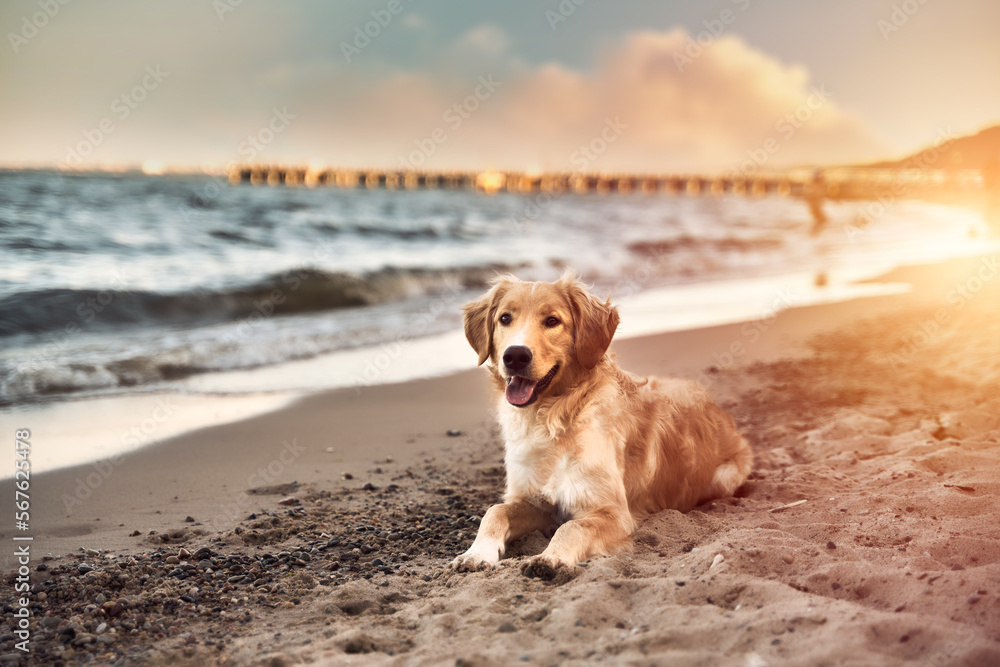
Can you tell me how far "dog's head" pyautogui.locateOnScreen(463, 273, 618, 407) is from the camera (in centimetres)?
405

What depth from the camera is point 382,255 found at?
19.3 meters

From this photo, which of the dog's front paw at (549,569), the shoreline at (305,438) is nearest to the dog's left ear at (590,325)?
the dog's front paw at (549,569)

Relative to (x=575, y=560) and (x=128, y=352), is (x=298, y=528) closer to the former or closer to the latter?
(x=575, y=560)

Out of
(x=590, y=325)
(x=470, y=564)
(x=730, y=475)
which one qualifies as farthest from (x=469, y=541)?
(x=730, y=475)

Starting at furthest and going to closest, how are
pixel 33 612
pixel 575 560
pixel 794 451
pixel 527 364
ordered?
pixel 794 451 → pixel 527 364 → pixel 575 560 → pixel 33 612

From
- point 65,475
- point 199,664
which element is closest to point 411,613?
point 199,664

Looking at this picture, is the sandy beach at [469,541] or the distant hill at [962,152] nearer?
the sandy beach at [469,541]

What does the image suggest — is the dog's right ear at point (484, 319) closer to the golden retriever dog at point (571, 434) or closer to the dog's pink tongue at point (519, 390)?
the golden retriever dog at point (571, 434)

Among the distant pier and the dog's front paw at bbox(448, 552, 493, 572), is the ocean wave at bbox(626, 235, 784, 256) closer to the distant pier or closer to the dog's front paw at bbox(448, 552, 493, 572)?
the dog's front paw at bbox(448, 552, 493, 572)

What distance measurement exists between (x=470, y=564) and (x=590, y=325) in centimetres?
153

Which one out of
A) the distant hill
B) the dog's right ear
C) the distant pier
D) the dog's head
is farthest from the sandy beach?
the distant pier

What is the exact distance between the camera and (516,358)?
401cm

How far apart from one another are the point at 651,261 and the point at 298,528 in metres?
16.4

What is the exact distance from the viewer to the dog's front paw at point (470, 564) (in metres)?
3.63
